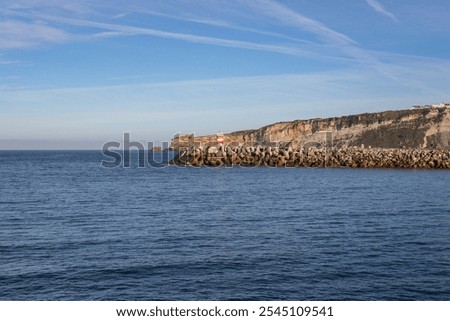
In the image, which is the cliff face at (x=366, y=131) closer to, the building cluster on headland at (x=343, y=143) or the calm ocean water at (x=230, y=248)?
the building cluster on headland at (x=343, y=143)

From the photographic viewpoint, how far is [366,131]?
104812mm

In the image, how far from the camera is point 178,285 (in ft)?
45.0

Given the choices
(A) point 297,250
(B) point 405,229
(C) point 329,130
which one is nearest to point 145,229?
(A) point 297,250

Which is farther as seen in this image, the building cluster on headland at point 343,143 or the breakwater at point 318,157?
the building cluster on headland at point 343,143

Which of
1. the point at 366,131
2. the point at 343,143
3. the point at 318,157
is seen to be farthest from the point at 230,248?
the point at 366,131

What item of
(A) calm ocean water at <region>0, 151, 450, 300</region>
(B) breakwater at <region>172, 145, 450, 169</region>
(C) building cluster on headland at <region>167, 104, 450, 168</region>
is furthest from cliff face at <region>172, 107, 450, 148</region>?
(A) calm ocean water at <region>0, 151, 450, 300</region>

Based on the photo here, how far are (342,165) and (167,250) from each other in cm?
5122

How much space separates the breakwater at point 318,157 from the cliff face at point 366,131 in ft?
77.3

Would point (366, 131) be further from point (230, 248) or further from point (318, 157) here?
point (230, 248)

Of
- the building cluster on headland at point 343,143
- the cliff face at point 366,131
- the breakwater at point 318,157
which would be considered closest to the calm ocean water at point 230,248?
the breakwater at point 318,157

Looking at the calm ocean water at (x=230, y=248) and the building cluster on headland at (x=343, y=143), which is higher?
the building cluster on headland at (x=343, y=143)

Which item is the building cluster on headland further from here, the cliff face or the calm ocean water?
the calm ocean water

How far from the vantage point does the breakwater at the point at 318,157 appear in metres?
63.2

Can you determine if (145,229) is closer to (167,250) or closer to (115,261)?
(167,250)
